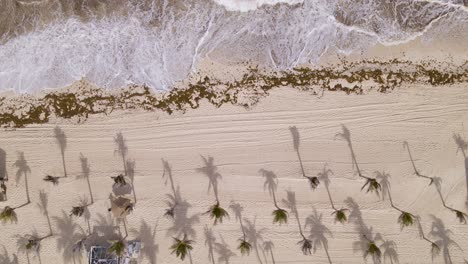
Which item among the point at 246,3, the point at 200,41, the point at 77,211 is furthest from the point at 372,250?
the point at 77,211

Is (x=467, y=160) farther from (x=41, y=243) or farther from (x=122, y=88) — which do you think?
(x=41, y=243)

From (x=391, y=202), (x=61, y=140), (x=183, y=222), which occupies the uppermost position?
(x=61, y=140)

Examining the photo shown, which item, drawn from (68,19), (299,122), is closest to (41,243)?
(68,19)

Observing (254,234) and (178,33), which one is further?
(178,33)

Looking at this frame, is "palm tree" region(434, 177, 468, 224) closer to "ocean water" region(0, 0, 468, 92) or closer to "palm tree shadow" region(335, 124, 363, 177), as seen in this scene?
"palm tree shadow" region(335, 124, 363, 177)

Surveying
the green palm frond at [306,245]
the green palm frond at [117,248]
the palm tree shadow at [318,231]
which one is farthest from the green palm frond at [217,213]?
the green palm frond at [117,248]

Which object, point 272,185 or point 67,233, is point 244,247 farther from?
point 67,233
